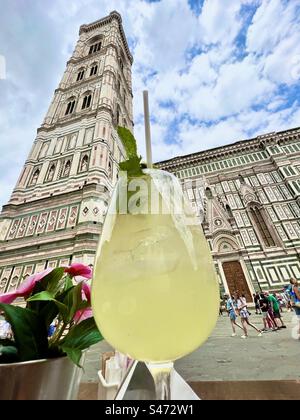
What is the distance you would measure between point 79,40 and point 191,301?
42.3ft

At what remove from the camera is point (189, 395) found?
0.33 m

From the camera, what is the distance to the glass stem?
25cm

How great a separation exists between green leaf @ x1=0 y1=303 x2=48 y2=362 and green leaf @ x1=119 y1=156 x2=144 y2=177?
260mm

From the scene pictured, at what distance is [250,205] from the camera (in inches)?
331

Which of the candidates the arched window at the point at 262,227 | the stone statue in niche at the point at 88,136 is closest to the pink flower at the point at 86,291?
the stone statue in niche at the point at 88,136

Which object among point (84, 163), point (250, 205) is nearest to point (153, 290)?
point (84, 163)

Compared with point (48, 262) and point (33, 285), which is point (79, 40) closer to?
point (48, 262)

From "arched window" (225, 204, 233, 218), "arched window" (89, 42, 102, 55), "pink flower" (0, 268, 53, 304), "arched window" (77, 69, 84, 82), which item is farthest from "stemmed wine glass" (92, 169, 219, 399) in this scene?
"arched window" (89, 42, 102, 55)

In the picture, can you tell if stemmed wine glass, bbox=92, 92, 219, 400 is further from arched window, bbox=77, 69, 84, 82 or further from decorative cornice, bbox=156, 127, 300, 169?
decorative cornice, bbox=156, 127, 300, 169

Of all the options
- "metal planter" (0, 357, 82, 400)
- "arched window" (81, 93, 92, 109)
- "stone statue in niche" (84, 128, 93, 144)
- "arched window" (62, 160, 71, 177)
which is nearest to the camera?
"metal planter" (0, 357, 82, 400)

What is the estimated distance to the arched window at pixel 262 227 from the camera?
7.48 meters

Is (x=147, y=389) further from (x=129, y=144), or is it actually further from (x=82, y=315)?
(x=129, y=144)

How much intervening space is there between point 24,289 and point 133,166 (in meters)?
0.26

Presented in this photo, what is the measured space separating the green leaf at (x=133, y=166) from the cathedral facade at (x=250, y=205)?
7.06 m
